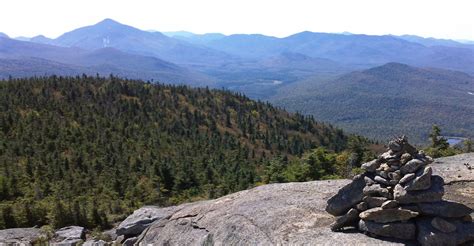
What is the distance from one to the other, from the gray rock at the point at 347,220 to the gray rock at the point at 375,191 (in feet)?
2.77

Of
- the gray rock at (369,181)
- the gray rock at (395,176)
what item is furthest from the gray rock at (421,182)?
the gray rock at (369,181)

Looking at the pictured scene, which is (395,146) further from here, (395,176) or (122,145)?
(122,145)

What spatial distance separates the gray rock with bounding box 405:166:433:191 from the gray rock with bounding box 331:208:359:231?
2.27 metres

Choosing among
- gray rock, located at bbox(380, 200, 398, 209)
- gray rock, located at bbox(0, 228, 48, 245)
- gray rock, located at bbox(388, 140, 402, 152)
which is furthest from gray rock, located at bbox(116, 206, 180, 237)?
gray rock, located at bbox(388, 140, 402, 152)

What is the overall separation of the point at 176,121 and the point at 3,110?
5145 cm

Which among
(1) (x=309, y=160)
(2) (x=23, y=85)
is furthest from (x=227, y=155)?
(2) (x=23, y=85)

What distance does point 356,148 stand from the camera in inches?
2271

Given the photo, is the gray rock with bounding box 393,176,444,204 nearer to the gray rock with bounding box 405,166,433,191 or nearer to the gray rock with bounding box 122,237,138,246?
the gray rock with bounding box 405,166,433,191

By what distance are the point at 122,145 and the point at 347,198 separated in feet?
277

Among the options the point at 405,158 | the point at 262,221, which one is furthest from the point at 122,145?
the point at 405,158

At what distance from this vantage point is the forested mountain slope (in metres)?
53.2

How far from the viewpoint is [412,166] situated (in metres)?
14.8

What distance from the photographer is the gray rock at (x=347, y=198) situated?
16.1 m

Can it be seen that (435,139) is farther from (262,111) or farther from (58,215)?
(262,111)
